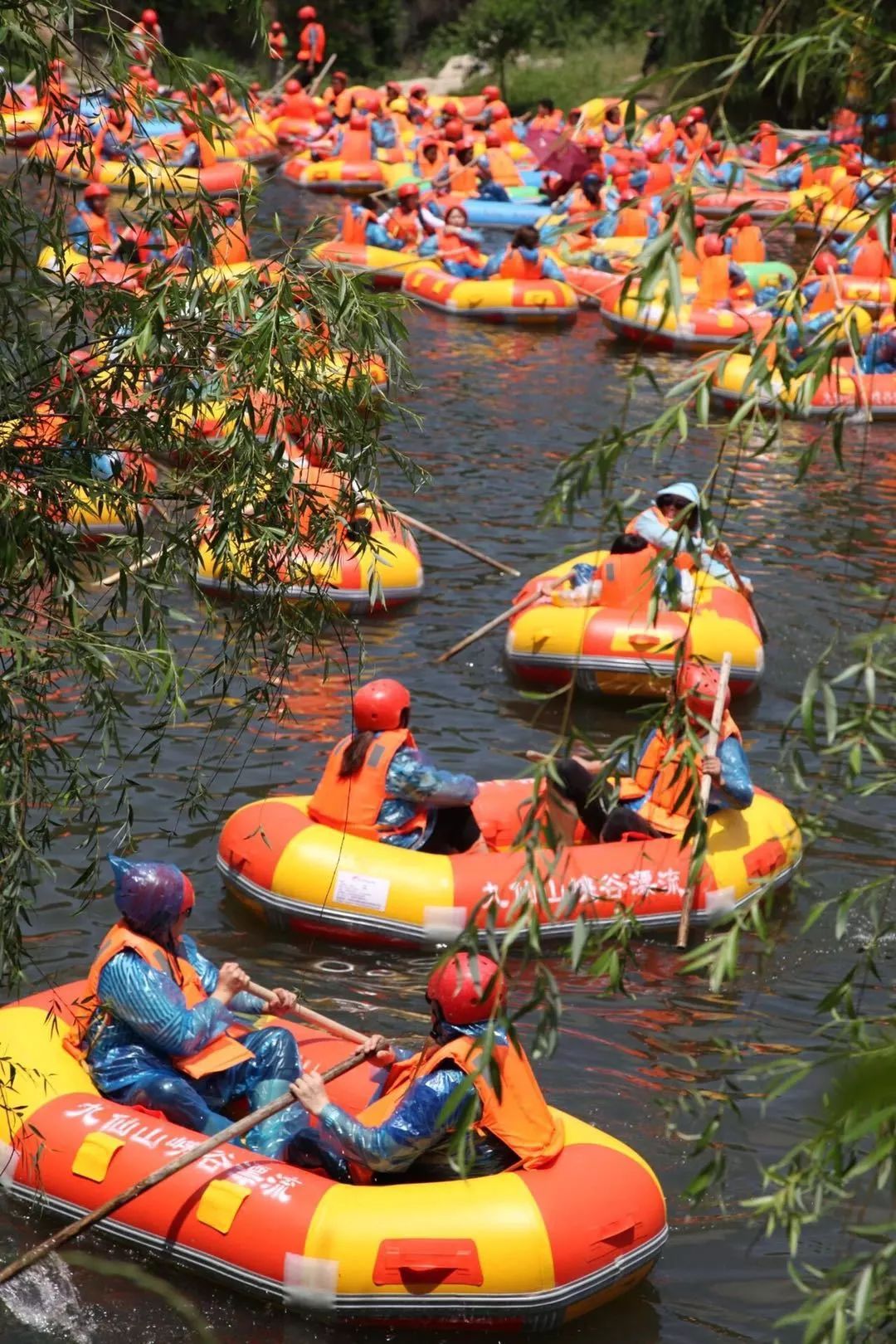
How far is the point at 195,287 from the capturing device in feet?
16.5

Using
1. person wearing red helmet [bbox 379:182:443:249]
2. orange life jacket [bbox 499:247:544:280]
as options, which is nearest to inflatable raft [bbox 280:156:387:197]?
person wearing red helmet [bbox 379:182:443:249]

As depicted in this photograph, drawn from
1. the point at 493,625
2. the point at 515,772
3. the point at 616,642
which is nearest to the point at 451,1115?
the point at 515,772

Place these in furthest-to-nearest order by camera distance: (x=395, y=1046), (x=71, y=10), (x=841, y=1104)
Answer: (x=395, y=1046)
(x=71, y=10)
(x=841, y=1104)

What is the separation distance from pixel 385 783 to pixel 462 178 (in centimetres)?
2136

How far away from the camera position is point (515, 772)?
983cm

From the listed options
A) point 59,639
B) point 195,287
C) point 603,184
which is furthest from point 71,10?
point 603,184

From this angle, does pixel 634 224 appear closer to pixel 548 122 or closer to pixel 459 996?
pixel 548 122

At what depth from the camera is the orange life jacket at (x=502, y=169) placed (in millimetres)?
29641

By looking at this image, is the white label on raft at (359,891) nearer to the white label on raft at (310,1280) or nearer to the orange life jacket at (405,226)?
the white label on raft at (310,1280)

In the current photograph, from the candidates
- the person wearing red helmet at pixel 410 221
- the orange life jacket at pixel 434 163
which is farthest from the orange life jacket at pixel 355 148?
the person wearing red helmet at pixel 410 221

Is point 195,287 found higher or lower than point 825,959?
higher

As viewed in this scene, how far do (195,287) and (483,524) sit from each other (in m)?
9.01

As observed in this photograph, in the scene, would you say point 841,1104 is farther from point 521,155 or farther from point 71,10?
point 521,155

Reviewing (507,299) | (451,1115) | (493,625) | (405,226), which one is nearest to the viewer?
(451,1115)
